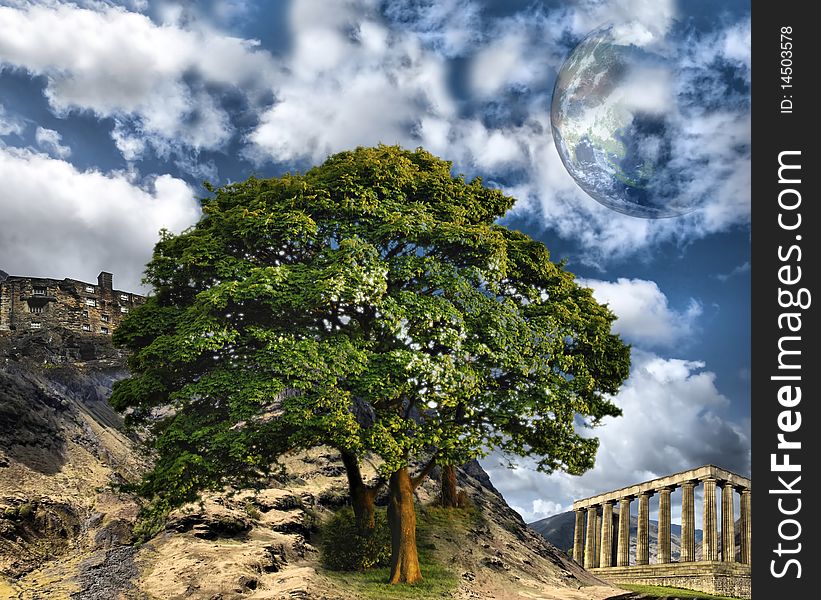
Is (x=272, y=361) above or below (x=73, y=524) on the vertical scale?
above

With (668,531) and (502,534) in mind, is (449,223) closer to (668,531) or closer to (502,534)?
(502,534)

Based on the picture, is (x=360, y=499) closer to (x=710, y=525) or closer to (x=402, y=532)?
(x=402, y=532)

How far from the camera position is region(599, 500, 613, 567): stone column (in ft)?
214

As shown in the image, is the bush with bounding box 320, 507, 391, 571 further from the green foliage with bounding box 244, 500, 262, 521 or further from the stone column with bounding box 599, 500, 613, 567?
the stone column with bounding box 599, 500, 613, 567

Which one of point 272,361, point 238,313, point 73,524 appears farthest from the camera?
point 73,524

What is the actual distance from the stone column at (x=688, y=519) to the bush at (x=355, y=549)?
36820mm

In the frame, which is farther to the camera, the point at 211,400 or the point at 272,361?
the point at 211,400

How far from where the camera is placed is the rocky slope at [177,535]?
899 inches

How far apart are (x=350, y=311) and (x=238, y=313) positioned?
160 inches

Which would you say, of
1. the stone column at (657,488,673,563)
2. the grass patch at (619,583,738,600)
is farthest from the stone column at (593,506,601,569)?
the grass patch at (619,583,738,600)

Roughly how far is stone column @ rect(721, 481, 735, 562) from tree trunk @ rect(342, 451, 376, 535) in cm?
3786

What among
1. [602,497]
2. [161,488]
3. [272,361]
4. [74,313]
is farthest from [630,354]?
[74,313]

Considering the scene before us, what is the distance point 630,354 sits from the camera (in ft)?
94.6

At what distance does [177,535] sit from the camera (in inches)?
1040
